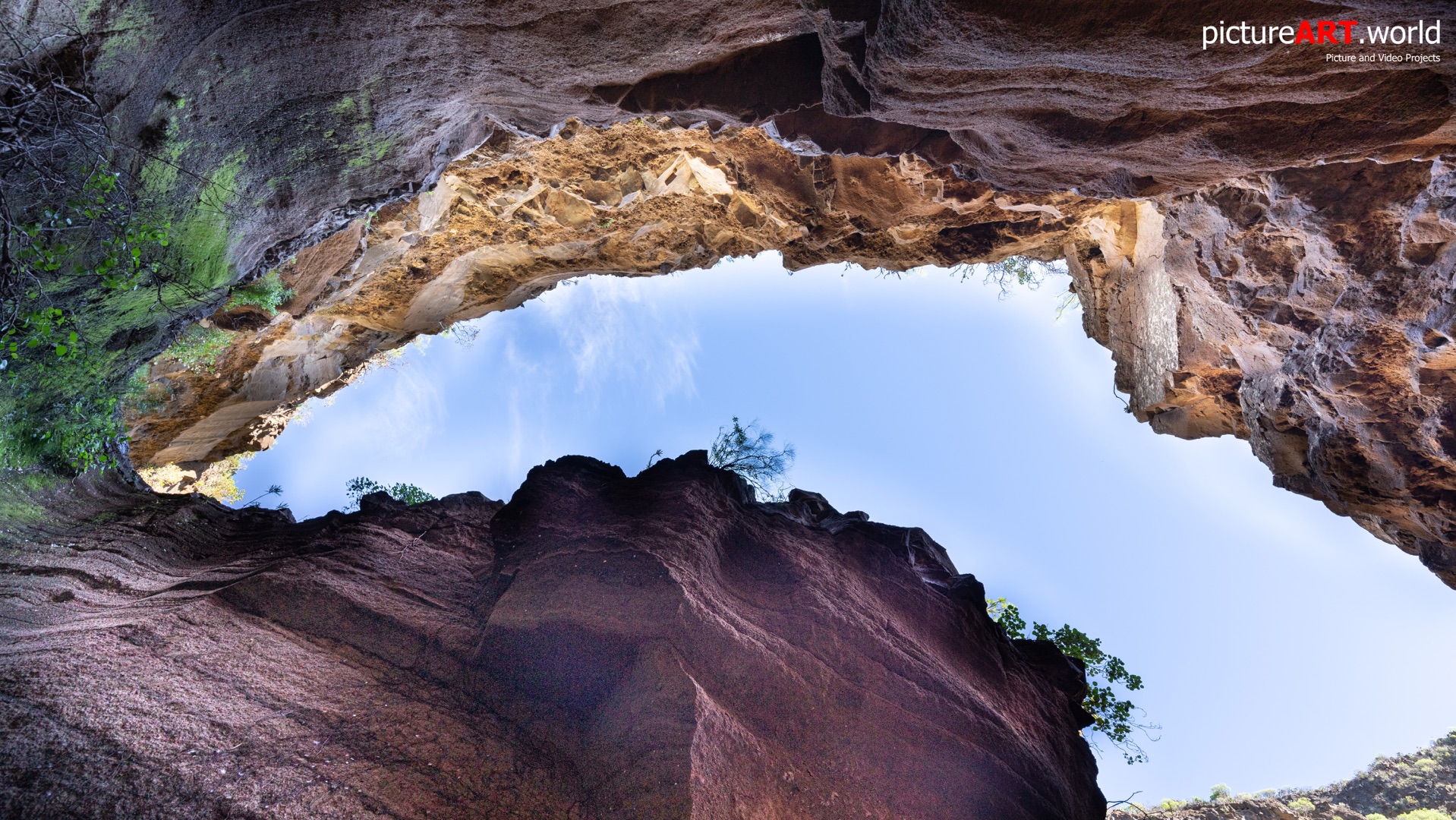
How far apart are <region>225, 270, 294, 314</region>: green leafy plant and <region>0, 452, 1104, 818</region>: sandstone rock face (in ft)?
10.7

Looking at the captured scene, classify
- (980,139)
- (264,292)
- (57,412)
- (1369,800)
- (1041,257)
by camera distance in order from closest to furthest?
(980,139)
(57,412)
(264,292)
(1041,257)
(1369,800)

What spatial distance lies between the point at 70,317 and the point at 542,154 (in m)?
7.23

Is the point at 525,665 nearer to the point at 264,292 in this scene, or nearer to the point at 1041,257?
the point at 264,292

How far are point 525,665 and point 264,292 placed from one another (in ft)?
25.7

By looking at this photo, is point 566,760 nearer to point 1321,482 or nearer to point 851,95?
point 851,95

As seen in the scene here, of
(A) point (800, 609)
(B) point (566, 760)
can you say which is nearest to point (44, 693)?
(B) point (566, 760)

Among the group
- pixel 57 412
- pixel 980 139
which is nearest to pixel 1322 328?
pixel 980 139

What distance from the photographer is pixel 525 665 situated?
6.75 m

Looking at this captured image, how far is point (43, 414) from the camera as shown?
25.1 feet

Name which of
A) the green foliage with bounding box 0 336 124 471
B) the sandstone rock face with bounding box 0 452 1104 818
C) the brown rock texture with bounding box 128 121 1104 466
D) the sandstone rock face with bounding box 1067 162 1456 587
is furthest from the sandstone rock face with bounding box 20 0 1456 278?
the sandstone rock face with bounding box 0 452 1104 818

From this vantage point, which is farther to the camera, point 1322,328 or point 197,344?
point 197,344

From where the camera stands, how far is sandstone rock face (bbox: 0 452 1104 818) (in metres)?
4.81

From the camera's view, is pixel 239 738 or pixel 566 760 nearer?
pixel 239 738

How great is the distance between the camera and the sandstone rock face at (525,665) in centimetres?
481
